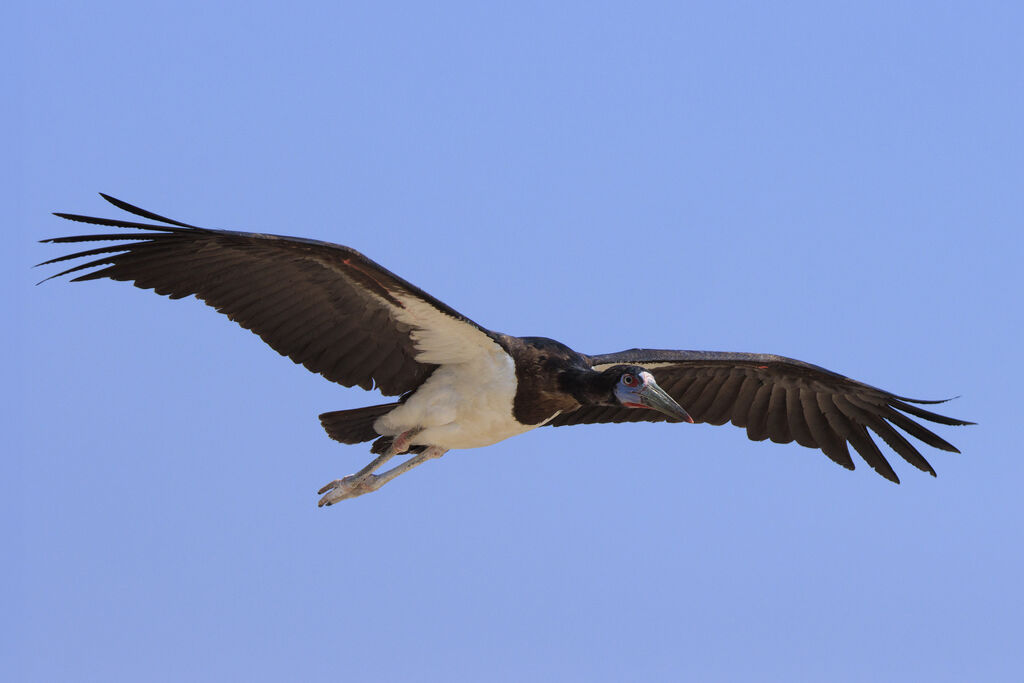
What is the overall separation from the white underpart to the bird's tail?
0.25 ft

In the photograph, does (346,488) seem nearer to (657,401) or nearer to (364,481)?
(364,481)

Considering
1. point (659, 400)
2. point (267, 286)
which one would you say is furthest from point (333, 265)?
point (659, 400)

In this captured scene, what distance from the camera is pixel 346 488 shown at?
12297mm

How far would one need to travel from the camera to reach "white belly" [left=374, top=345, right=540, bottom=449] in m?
12.3

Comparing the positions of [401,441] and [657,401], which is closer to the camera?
[657,401]

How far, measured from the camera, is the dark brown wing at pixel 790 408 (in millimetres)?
14188

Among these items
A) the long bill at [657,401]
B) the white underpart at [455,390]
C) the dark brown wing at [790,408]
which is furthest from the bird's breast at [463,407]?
the dark brown wing at [790,408]

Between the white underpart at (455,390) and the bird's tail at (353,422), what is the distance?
76 millimetres

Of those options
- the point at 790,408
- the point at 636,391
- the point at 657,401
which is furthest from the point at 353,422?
the point at 790,408

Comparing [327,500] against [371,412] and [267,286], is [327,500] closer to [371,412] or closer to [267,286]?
[371,412]

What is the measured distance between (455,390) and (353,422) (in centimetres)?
104

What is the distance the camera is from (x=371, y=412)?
12.7 meters

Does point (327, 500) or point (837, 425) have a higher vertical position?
point (837, 425)

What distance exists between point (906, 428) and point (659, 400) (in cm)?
333
